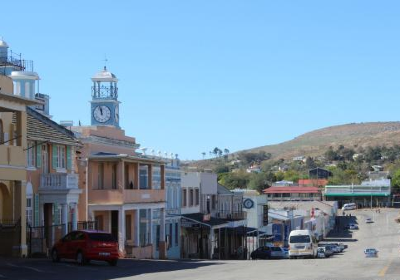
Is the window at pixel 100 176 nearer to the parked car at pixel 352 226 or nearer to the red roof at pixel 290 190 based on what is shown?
the parked car at pixel 352 226

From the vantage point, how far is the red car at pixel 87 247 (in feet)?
117

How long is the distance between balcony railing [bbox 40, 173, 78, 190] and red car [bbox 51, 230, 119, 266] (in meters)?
7.49

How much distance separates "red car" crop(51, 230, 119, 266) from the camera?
117ft

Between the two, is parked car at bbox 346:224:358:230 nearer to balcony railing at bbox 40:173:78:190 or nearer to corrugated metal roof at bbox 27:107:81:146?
corrugated metal roof at bbox 27:107:81:146

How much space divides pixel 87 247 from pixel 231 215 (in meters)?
44.7

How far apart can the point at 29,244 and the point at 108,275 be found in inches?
422

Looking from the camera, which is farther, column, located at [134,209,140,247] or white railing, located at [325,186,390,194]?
white railing, located at [325,186,390,194]

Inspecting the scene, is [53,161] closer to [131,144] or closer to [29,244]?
[29,244]

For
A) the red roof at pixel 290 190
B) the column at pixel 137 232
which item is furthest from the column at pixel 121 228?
the red roof at pixel 290 190

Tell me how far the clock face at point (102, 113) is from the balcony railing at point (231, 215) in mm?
19071

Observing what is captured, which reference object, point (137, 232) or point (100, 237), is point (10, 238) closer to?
point (100, 237)

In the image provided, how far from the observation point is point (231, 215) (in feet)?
262

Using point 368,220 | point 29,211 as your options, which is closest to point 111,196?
point 29,211

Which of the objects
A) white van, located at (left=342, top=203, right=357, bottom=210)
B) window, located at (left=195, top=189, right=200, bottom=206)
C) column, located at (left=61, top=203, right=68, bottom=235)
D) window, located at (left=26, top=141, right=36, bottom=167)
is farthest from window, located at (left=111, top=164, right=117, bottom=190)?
white van, located at (left=342, top=203, right=357, bottom=210)
